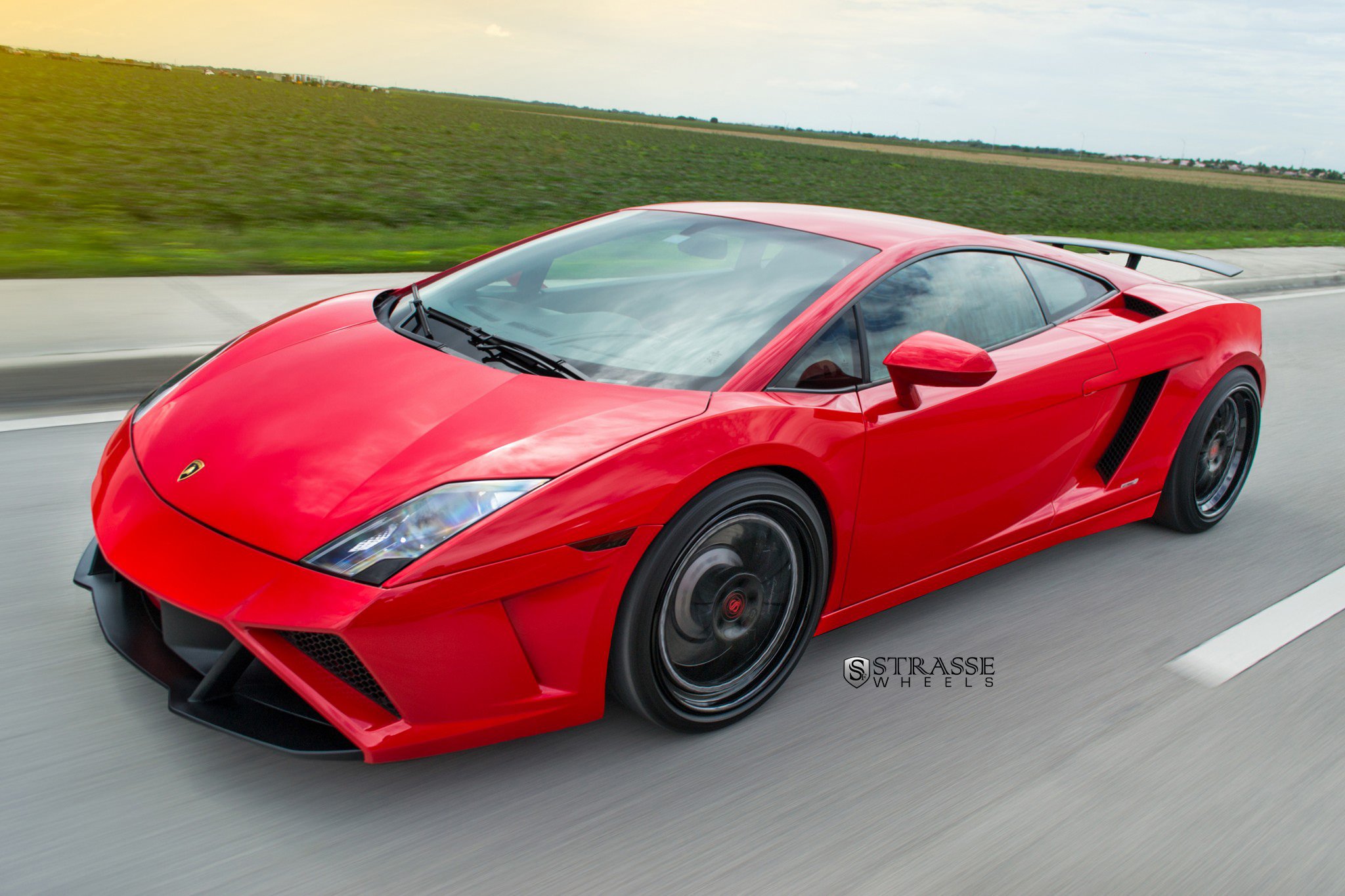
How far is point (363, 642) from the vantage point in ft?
6.32

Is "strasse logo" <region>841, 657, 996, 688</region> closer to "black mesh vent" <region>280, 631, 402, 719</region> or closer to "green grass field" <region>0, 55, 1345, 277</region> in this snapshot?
"black mesh vent" <region>280, 631, 402, 719</region>

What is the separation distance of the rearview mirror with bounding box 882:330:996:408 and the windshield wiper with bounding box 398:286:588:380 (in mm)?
799

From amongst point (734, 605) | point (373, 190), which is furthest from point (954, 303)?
point (373, 190)

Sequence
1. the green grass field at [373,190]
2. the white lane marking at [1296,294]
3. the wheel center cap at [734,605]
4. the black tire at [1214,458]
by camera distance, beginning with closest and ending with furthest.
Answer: the wheel center cap at [734,605]
the black tire at [1214,458]
the green grass field at [373,190]
the white lane marking at [1296,294]

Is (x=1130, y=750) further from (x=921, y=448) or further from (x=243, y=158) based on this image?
(x=243, y=158)

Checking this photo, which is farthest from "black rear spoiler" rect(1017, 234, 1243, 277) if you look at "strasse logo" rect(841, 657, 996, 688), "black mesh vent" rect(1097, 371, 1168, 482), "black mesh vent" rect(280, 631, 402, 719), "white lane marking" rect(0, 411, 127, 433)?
"white lane marking" rect(0, 411, 127, 433)

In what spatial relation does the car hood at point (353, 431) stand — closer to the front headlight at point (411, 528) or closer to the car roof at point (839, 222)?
the front headlight at point (411, 528)

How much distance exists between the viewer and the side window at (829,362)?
264 centimetres

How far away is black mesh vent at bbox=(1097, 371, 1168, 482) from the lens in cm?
356

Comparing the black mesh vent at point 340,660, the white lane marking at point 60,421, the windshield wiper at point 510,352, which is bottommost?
the white lane marking at point 60,421

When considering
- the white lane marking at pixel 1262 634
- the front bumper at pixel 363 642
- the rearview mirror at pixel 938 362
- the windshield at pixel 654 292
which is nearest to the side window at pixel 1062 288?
the windshield at pixel 654 292

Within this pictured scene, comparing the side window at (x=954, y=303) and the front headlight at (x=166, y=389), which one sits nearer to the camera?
the front headlight at (x=166, y=389)

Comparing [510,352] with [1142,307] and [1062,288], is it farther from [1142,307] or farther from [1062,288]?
[1142,307]

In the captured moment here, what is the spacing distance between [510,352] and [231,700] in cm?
107
